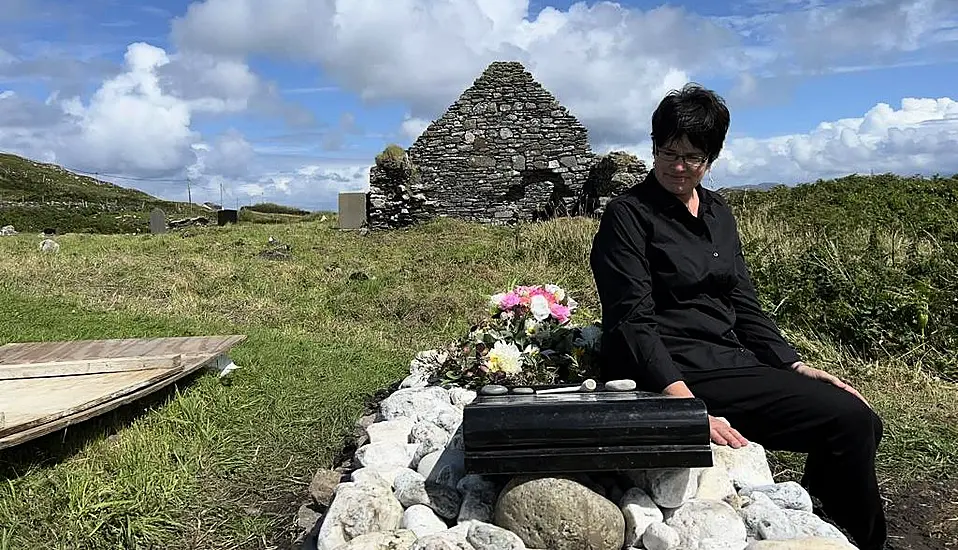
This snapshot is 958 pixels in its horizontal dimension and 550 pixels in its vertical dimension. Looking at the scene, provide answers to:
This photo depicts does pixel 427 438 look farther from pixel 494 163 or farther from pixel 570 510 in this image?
pixel 494 163

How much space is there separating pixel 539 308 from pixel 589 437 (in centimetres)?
150

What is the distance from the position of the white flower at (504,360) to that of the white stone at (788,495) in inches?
48.6

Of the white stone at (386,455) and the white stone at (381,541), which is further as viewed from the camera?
the white stone at (386,455)

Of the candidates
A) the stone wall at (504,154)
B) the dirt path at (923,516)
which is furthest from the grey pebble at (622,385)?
the stone wall at (504,154)

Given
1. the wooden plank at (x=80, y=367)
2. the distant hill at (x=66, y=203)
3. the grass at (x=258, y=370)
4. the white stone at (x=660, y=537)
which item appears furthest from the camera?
the distant hill at (x=66, y=203)

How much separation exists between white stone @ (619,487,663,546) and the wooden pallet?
2483 millimetres

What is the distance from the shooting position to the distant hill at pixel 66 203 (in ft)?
94.3

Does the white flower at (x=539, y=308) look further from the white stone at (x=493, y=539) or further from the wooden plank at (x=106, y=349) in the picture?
the wooden plank at (x=106, y=349)

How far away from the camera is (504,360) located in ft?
12.3

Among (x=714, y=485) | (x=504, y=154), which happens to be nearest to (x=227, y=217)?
(x=504, y=154)

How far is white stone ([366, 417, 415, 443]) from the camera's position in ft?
11.5

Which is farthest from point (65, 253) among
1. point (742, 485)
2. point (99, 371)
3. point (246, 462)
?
point (742, 485)

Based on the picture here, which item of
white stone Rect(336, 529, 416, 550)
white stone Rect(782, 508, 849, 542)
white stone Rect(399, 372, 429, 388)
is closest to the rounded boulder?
white stone Rect(336, 529, 416, 550)

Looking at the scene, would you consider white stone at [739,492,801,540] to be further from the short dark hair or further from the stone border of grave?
the short dark hair
